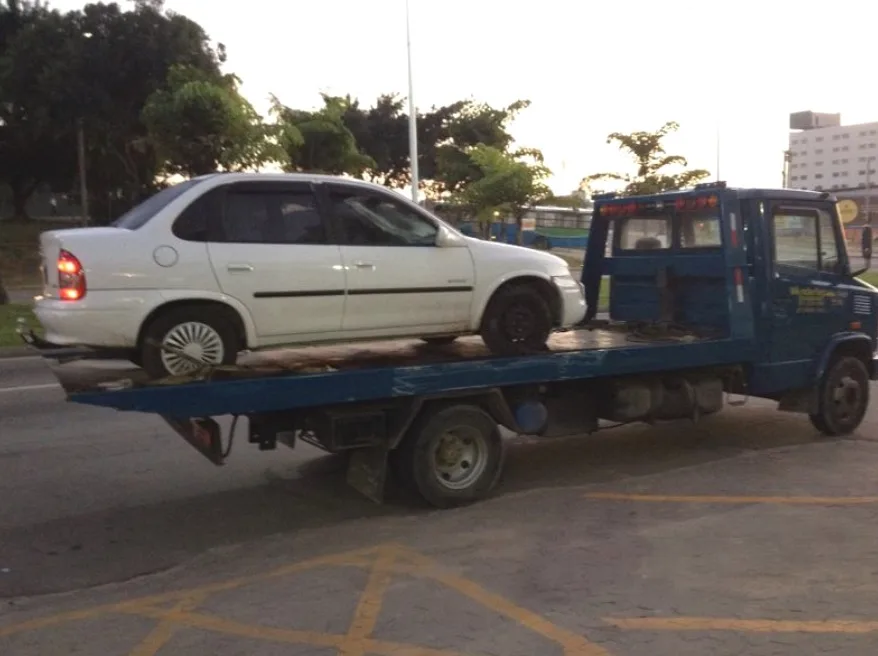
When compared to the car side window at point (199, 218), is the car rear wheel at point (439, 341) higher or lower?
lower

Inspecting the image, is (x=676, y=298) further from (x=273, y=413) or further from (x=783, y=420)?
(x=273, y=413)

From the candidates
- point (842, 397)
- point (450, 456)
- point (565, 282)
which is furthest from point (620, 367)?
point (842, 397)

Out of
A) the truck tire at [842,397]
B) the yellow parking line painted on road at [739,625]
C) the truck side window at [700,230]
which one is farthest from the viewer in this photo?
the truck tire at [842,397]

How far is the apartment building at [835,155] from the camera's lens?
2611 inches

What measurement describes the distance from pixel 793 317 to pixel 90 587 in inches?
237

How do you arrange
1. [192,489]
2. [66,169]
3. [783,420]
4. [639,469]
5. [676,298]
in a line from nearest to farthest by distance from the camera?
[192,489] < [639,469] < [676,298] < [783,420] < [66,169]

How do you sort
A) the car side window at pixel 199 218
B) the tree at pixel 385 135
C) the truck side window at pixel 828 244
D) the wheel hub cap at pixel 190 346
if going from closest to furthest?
the wheel hub cap at pixel 190 346 < the car side window at pixel 199 218 < the truck side window at pixel 828 244 < the tree at pixel 385 135

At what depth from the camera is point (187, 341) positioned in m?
5.60

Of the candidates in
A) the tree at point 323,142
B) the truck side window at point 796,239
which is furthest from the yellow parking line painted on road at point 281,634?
the tree at point 323,142

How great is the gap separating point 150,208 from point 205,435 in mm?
1456

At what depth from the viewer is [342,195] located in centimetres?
626

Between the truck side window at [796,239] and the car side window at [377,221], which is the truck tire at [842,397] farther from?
the car side window at [377,221]

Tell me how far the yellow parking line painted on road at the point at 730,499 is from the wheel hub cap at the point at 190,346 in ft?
9.09

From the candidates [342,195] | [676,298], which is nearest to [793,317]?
[676,298]
